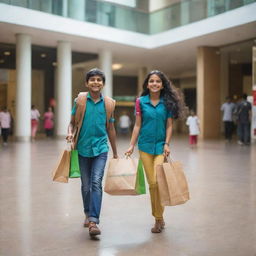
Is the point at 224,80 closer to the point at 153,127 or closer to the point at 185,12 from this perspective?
the point at 185,12

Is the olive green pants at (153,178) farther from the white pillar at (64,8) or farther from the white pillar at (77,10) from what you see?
the white pillar at (77,10)

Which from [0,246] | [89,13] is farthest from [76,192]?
[89,13]

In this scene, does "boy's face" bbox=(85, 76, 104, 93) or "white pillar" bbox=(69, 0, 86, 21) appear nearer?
"boy's face" bbox=(85, 76, 104, 93)

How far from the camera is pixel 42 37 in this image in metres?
23.1

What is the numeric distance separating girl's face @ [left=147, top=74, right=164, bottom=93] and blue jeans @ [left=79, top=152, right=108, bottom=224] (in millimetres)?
947

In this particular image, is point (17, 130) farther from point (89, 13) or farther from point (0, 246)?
point (0, 246)

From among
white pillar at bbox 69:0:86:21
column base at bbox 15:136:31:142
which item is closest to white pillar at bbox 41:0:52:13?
white pillar at bbox 69:0:86:21

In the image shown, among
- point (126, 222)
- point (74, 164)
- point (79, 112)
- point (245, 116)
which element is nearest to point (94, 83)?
point (79, 112)

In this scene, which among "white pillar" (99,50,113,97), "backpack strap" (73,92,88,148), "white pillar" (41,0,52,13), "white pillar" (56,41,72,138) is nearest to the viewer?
"backpack strap" (73,92,88,148)

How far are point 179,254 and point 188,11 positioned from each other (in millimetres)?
20442

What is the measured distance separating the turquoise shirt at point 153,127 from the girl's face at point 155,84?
143 mm

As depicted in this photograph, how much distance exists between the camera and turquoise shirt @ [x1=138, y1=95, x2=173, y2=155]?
469cm

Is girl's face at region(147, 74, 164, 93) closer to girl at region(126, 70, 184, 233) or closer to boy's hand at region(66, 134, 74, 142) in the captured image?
girl at region(126, 70, 184, 233)

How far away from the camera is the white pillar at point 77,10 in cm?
2208
